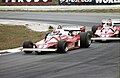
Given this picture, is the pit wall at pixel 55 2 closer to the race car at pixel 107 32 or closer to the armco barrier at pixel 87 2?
the armco barrier at pixel 87 2

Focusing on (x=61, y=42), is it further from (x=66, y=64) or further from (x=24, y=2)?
(x=24, y=2)

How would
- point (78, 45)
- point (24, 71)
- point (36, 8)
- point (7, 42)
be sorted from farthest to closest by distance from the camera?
point (36, 8) < point (7, 42) < point (78, 45) < point (24, 71)

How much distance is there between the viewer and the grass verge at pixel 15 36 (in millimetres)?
22172

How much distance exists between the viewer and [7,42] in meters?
23.2

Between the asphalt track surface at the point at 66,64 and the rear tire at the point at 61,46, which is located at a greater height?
the rear tire at the point at 61,46

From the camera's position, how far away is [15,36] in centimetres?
2600

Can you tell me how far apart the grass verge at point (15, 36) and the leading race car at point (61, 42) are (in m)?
2.79

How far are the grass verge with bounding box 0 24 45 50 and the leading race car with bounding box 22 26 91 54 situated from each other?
2.79 meters

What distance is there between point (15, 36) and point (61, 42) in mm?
8724

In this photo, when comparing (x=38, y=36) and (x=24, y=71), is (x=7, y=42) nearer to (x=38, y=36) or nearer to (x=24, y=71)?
(x=38, y=36)

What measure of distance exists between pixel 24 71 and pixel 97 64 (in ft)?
9.38

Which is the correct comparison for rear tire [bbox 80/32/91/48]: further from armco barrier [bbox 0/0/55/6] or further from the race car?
armco barrier [bbox 0/0/55/6]

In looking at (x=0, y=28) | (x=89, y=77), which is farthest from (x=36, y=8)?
(x=89, y=77)

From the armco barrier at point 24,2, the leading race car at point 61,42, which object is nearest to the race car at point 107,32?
Answer: the leading race car at point 61,42
